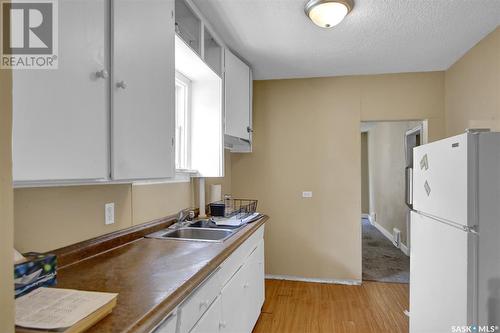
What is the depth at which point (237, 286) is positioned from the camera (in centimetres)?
201

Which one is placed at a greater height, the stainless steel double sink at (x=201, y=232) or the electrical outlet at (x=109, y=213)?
the electrical outlet at (x=109, y=213)

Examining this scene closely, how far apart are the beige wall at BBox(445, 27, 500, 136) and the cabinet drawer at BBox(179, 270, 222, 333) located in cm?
239

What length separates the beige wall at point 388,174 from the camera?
508 cm

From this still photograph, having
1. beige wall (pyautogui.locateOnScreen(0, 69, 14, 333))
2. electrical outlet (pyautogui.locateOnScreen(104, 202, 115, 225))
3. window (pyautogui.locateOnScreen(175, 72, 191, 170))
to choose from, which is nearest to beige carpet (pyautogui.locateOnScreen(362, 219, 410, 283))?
window (pyautogui.locateOnScreen(175, 72, 191, 170))

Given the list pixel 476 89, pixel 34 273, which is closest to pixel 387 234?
pixel 476 89

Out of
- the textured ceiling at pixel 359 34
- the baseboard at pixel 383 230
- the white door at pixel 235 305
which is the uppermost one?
the textured ceiling at pixel 359 34

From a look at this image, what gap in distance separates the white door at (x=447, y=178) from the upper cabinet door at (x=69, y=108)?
5.34 ft

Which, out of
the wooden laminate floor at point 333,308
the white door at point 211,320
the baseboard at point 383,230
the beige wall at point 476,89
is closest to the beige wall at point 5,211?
the white door at point 211,320

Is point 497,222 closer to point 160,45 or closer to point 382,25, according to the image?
point 382,25

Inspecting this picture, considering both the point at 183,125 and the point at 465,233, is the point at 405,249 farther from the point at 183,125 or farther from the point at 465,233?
the point at 183,125

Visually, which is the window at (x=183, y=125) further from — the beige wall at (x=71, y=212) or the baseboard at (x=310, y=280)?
the baseboard at (x=310, y=280)

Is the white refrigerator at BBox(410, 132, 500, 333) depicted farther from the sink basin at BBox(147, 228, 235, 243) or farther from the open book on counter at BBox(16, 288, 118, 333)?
the open book on counter at BBox(16, 288, 118, 333)

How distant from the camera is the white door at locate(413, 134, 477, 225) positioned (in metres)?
1.49

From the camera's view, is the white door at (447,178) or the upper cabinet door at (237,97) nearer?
the white door at (447,178)
